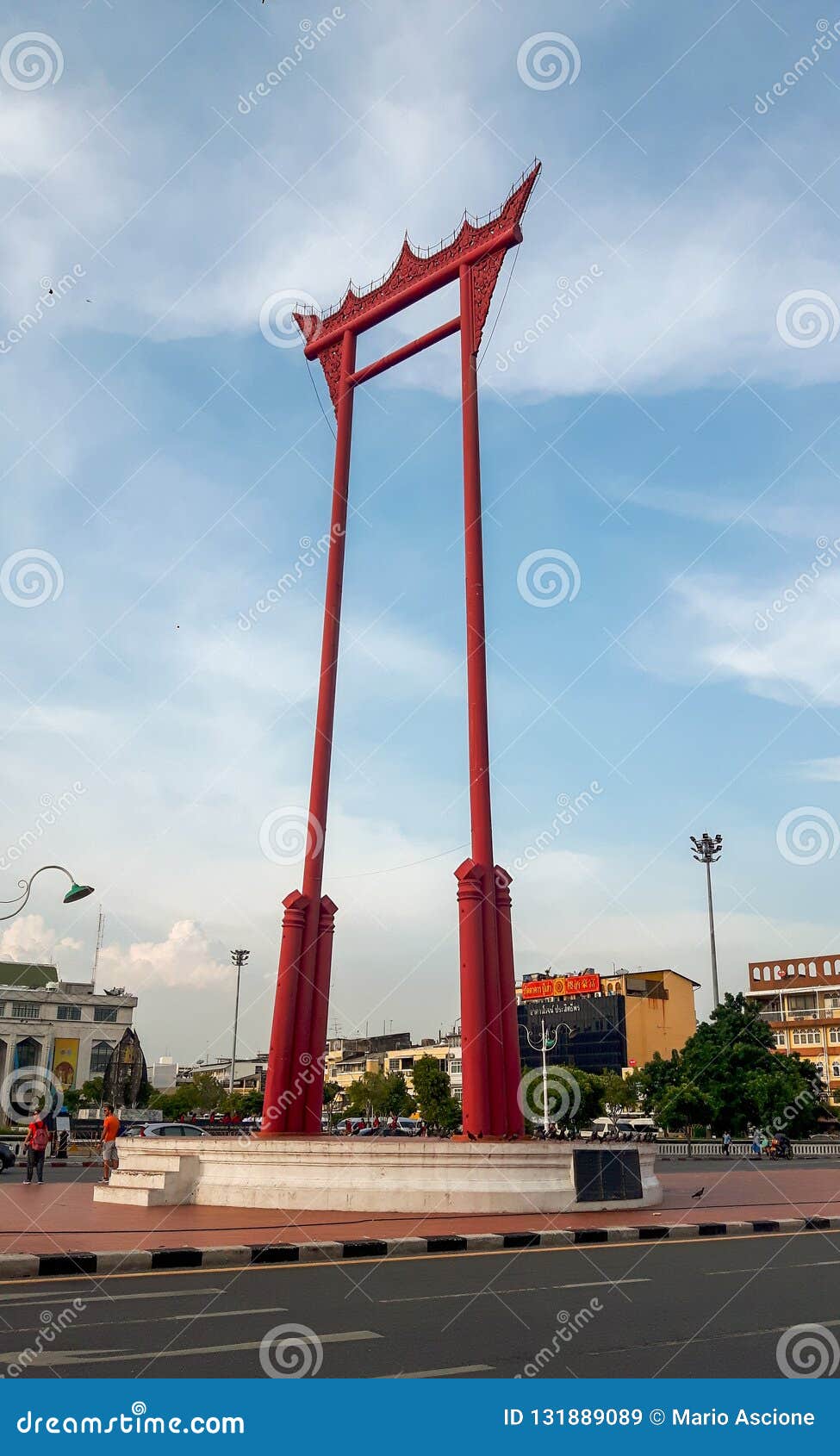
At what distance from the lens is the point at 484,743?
58.1 ft

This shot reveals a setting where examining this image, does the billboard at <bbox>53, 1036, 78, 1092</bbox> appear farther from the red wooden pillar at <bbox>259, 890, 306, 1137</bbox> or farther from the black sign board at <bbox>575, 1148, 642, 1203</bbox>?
the black sign board at <bbox>575, 1148, 642, 1203</bbox>

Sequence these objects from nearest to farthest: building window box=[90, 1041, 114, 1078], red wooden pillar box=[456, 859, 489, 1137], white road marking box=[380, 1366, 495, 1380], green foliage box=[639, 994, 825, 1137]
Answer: white road marking box=[380, 1366, 495, 1380], red wooden pillar box=[456, 859, 489, 1137], green foliage box=[639, 994, 825, 1137], building window box=[90, 1041, 114, 1078]

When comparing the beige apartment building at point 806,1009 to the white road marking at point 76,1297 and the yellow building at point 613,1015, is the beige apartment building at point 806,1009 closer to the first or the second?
the yellow building at point 613,1015

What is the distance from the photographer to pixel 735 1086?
152ft

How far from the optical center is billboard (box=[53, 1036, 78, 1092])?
8300cm

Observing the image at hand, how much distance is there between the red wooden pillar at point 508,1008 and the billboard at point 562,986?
278 ft

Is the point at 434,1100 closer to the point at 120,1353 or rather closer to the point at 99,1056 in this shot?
the point at 99,1056

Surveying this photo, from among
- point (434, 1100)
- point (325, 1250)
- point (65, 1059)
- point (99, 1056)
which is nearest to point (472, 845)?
point (325, 1250)

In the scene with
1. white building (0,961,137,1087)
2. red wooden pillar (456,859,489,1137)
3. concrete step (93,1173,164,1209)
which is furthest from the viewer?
white building (0,961,137,1087)

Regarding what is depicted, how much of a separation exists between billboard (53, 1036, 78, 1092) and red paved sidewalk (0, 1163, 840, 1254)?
6782 cm

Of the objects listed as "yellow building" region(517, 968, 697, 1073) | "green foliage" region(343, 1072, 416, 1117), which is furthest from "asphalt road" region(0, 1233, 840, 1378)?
"yellow building" region(517, 968, 697, 1073)

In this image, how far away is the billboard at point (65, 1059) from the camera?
8300cm

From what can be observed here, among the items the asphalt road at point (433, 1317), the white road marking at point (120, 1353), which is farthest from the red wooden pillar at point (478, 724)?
the white road marking at point (120, 1353)

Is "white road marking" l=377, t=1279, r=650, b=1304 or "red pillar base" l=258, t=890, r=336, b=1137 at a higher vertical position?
"red pillar base" l=258, t=890, r=336, b=1137
